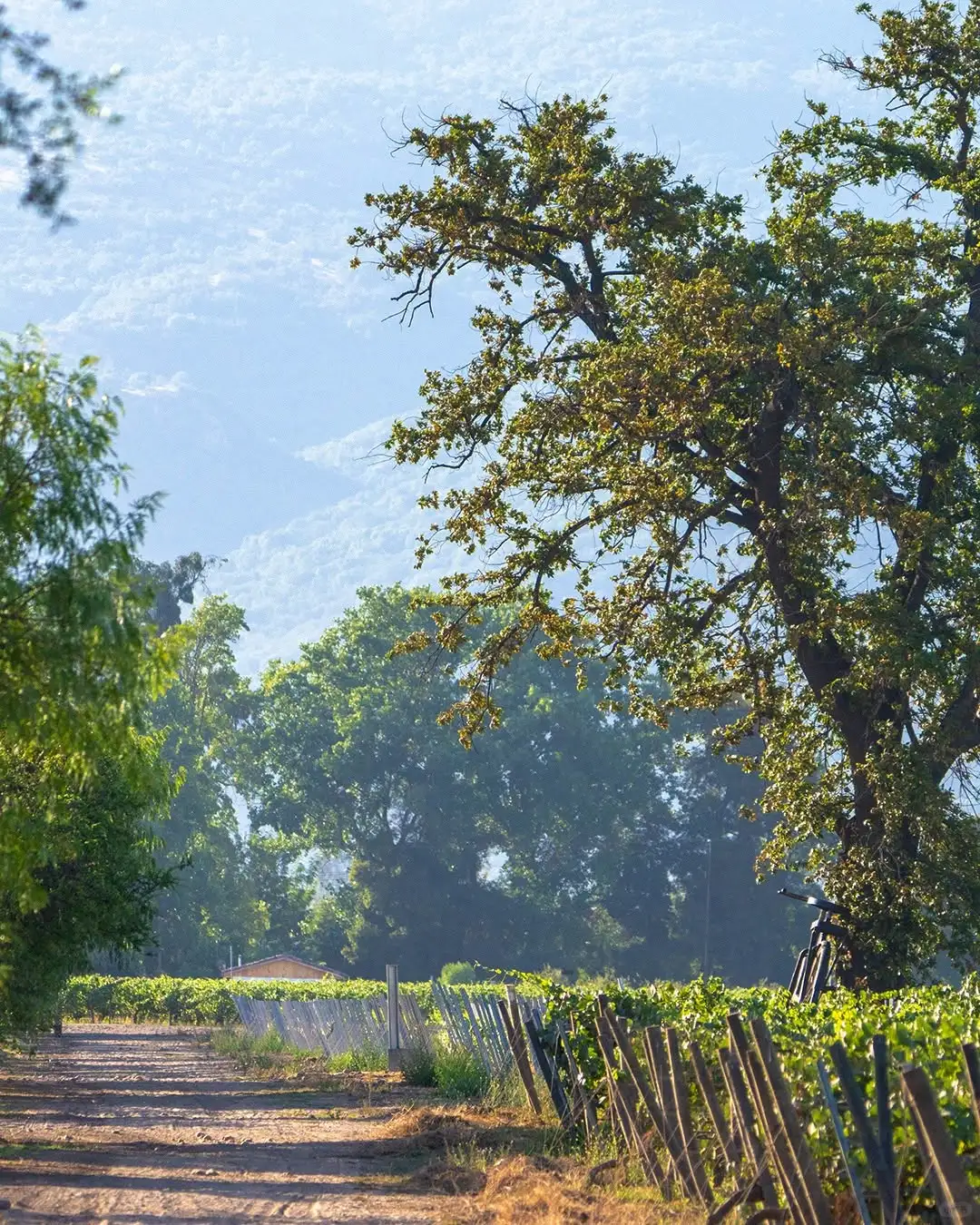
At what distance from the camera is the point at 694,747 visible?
332 feet

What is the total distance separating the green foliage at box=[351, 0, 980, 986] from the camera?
2278cm

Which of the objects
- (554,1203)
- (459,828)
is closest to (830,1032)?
(554,1203)

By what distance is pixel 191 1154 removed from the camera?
18719mm

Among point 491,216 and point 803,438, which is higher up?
point 491,216

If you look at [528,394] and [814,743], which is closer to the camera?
[528,394]

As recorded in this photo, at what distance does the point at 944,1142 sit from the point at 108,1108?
21718 millimetres

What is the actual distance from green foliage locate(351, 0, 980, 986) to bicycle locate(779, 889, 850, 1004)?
0.36 meters

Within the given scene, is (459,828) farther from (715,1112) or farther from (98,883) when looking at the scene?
(715,1112)

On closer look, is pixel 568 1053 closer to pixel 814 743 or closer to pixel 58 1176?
pixel 58 1176

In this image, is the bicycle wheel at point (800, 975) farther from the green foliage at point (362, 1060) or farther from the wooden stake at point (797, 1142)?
the wooden stake at point (797, 1142)

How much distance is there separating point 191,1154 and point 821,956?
31.0 ft

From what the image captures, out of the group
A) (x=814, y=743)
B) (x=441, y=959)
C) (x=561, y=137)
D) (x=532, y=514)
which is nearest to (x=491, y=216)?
(x=561, y=137)

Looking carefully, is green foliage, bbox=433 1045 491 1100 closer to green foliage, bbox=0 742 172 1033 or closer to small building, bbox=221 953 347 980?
green foliage, bbox=0 742 172 1033

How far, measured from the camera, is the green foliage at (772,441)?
22781 mm
